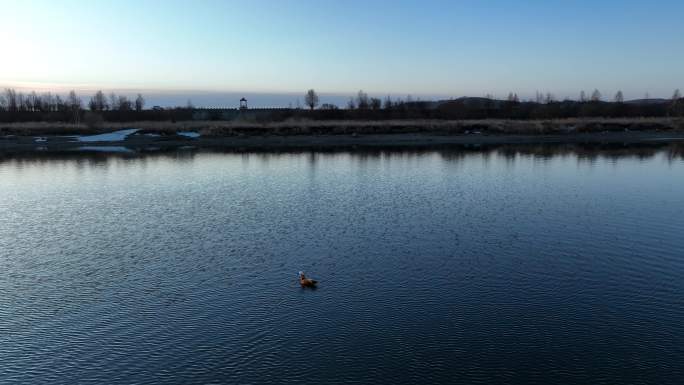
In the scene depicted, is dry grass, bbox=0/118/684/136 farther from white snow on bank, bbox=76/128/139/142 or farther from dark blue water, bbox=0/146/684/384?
dark blue water, bbox=0/146/684/384

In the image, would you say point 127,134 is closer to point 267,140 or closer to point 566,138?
point 267,140

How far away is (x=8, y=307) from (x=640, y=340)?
1602 cm

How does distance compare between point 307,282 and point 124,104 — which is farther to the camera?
point 124,104

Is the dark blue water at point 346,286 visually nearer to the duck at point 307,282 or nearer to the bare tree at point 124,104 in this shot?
the duck at point 307,282

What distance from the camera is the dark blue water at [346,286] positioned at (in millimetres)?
11578

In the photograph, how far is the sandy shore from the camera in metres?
68.9

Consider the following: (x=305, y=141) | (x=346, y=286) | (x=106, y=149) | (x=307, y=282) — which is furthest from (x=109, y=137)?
(x=346, y=286)

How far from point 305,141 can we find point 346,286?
60.7m

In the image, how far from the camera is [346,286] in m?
16.2

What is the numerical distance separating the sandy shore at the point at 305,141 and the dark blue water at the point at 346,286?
126 ft

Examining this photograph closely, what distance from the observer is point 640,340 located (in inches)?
489

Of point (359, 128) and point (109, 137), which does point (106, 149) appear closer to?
point (109, 137)

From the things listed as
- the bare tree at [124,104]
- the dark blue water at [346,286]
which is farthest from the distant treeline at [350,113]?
the dark blue water at [346,286]

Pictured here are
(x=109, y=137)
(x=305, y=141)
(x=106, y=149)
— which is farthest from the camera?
(x=305, y=141)
